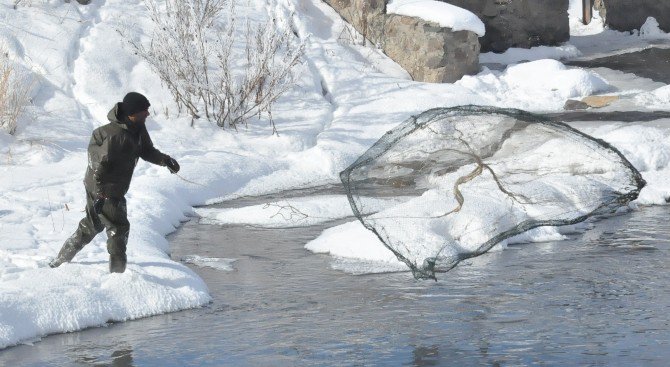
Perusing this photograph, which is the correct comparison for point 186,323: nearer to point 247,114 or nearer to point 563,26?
point 247,114

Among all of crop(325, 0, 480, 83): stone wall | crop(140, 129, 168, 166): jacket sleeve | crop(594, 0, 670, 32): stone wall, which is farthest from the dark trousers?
crop(594, 0, 670, 32): stone wall

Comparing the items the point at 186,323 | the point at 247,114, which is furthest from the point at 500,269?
the point at 247,114

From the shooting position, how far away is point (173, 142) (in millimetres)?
15602

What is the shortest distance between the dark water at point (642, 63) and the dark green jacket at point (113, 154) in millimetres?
13594

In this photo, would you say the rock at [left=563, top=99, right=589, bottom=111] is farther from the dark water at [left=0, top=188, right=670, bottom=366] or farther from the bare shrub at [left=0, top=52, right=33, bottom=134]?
the bare shrub at [left=0, top=52, right=33, bottom=134]

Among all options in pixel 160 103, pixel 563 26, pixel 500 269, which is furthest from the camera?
pixel 563 26

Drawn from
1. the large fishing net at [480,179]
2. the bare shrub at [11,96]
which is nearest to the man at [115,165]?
the large fishing net at [480,179]

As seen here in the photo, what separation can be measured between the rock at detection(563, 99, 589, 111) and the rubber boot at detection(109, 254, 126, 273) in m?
11.1

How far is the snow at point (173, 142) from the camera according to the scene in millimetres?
8258

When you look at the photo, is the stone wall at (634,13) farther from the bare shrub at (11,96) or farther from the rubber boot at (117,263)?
the rubber boot at (117,263)

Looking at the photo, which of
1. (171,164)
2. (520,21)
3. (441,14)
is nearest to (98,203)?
(171,164)

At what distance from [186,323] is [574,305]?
108 inches

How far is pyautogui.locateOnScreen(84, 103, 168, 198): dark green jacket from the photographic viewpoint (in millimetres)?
8047

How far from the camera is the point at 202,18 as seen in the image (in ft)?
56.6
